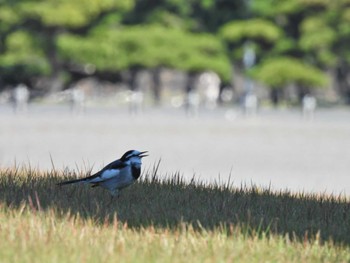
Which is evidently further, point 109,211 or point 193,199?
point 193,199

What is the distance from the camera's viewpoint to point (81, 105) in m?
47.1

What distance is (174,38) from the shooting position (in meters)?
57.7

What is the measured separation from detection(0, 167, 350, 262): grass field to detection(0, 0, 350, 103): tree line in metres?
44.9

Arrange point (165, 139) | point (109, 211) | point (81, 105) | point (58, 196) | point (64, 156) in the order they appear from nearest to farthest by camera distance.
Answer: point (109, 211), point (58, 196), point (64, 156), point (165, 139), point (81, 105)

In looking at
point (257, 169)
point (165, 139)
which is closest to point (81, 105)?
point (165, 139)

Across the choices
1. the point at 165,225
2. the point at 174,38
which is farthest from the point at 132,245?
the point at 174,38

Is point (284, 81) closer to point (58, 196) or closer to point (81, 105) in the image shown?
point (81, 105)

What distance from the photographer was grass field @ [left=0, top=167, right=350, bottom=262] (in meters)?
7.36

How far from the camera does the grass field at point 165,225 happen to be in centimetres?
736

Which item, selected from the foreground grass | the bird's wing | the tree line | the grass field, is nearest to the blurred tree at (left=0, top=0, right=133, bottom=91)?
the tree line

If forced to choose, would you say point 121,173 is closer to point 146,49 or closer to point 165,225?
point 165,225

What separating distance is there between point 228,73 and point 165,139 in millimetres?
28405

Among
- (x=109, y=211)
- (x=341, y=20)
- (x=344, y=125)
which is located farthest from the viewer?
(x=341, y=20)

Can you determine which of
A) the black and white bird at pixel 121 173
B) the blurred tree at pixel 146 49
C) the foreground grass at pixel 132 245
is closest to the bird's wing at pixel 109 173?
the black and white bird at pixel 121 173
